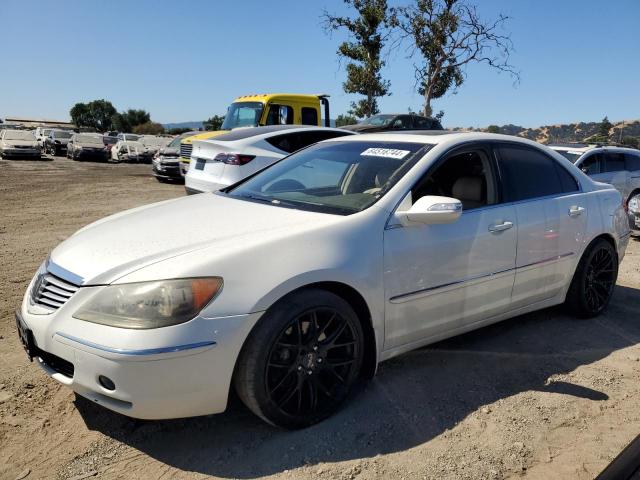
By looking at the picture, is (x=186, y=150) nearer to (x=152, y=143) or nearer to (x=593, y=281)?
(x=593, y=281)

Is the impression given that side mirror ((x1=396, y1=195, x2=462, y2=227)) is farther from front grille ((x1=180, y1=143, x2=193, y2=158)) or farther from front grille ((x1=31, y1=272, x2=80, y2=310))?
front grille ((x1=180, y1=143, x2=193, y2=158))

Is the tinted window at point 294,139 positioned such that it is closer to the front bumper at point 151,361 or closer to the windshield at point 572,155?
the windshield at point 572,155

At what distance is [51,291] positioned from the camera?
2.68m

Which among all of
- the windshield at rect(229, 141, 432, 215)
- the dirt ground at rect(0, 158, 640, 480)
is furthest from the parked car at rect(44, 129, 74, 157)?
the windshield at rect(229, 141, 432, 215)

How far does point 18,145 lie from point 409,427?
28361 mm

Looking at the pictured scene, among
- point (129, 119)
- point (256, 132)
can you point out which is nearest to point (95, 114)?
point (129, 119)

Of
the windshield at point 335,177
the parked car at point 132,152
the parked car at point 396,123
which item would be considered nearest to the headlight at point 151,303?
the windshield at point 335,177

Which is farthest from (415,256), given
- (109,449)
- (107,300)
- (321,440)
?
(109,449)

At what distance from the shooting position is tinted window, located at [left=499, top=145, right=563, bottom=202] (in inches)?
151

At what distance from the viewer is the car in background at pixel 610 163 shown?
32.8ft

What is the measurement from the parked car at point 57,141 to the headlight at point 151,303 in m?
33.4

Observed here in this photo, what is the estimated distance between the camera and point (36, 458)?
2529 millimetres

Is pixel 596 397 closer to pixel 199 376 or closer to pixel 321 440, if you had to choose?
pixel 321 440

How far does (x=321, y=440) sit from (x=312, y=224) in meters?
1.11
